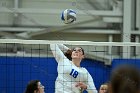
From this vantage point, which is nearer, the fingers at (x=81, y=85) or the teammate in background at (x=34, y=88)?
the teammate in background at (x=34, y=88)

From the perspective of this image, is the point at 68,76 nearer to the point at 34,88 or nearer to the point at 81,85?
the point at 81,85

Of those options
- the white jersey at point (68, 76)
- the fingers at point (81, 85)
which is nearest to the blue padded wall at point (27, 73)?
the white jersey at point (68, 76)

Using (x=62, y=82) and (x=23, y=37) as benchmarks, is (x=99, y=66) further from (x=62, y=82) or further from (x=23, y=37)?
(x=62, y=82)

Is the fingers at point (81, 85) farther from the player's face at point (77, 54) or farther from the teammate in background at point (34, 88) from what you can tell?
the teammate in background at point (34, 88)

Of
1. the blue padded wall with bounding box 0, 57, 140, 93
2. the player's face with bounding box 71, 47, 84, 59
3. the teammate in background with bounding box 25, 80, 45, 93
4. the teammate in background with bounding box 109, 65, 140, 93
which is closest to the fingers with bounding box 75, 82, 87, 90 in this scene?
the player's face with bounding box 71, 47, 84, 59

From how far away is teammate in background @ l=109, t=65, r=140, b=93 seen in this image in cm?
103

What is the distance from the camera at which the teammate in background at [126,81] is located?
1025mm

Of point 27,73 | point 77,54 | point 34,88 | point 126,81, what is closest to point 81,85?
point 77,54

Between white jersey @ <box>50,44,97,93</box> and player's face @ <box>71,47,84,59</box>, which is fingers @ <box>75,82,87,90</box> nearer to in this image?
white jersey @ <box>50,44,97,93</box>

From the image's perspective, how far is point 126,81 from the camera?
1027 mm

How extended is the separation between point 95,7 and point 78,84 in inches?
137

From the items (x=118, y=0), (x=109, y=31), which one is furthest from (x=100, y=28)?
(x=118, y=0)

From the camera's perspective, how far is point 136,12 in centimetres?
690

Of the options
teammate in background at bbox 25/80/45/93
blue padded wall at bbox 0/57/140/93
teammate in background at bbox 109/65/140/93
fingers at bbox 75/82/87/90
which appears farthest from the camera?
blue padded wall at bbox 0/57/140/93
